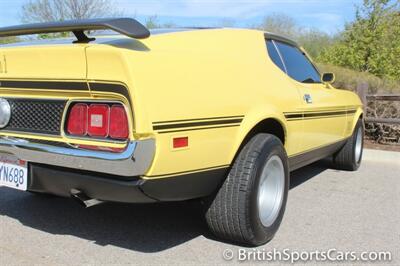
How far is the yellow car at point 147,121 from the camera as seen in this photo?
106 inches

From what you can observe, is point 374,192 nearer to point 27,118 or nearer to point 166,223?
point 166,223

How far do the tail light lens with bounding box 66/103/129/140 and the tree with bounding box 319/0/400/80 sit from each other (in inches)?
446

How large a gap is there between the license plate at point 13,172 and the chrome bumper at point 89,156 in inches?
2.2

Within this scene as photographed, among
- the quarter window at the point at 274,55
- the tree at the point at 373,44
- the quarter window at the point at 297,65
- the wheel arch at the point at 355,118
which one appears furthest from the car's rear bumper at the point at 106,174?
the tree at the point at 373,44

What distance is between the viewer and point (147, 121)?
2.63 metres

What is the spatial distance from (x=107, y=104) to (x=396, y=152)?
6.44 metres

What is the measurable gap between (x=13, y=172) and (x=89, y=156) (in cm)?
69

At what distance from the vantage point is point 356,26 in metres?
14.6

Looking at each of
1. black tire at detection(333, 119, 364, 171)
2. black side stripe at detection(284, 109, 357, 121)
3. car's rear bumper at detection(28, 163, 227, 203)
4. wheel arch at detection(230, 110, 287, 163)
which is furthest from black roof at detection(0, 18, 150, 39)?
black tire at detection(333, 119, 364, 171)

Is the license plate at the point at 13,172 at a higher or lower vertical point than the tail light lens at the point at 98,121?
lower

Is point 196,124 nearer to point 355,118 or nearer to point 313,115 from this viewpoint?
point 313,115

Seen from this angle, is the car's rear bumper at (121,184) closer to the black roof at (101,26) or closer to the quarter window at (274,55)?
the black roof at (101,26)

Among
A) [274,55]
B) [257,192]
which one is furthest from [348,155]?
[257,192]

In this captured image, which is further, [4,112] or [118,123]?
[4,112]
